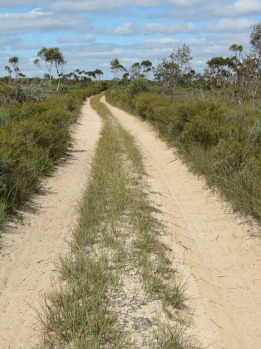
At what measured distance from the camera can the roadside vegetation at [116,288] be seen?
4.04 metres

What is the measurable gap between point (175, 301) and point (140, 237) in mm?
1699

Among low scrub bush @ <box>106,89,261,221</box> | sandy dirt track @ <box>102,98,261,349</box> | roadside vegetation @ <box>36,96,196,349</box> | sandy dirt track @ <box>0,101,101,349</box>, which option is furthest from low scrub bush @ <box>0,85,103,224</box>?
low scrub bush @ <box>106,89,261,221</box>

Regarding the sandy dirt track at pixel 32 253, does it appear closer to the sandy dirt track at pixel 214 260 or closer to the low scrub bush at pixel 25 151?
the low scrub bush at pixel 25 151

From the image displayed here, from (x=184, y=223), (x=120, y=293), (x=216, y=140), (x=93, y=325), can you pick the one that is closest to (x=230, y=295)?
(x=120, y=293)

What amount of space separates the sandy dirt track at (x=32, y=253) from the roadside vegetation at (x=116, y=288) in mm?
210

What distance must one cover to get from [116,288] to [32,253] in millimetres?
1649

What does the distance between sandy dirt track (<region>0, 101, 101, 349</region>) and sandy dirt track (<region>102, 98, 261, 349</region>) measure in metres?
1.57

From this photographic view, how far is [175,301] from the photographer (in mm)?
4730

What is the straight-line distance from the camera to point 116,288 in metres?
4.93

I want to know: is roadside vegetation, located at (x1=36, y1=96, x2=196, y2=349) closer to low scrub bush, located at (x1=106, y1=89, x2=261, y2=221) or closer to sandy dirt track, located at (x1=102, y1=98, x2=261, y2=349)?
sandy dirt track, located at (x1=102, y1=98, x2=261, y2=349)

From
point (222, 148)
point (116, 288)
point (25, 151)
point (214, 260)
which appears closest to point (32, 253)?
point (116, 288)

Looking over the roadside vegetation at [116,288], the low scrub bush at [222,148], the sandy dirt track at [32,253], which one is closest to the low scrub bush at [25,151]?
the sandy dirt track at [32,253]

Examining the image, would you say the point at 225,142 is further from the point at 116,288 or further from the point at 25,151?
the point at 116,288

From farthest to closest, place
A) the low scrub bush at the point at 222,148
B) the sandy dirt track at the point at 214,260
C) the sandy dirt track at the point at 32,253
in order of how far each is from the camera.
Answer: the low scrub bush at the point at 222,148 < the sandy dirt track at the point at 214,260 < the sandy dirt track at the point at 32,253
